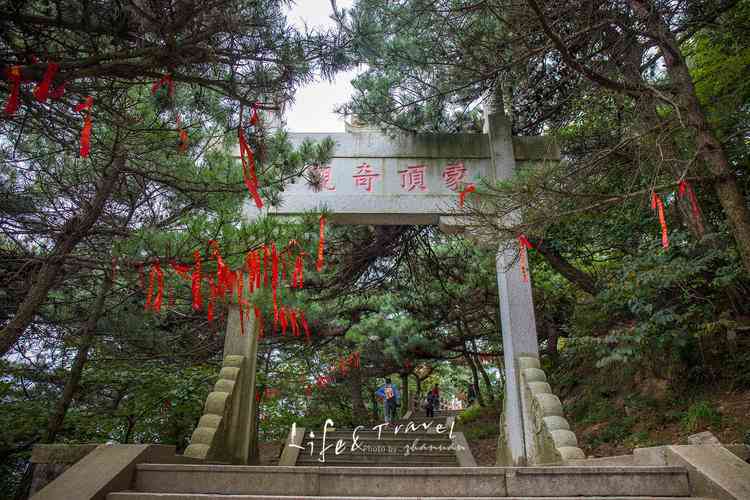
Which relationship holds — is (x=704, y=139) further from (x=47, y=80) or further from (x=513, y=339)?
(x=47, y=80)

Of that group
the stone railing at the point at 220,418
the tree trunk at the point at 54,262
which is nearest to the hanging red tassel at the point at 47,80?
the tree trunk at the point at 54,262

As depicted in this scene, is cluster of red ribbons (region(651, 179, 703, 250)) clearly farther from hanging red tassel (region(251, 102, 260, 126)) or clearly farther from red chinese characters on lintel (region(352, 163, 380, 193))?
red chinese characters on lintel (region(352, 163, 380, 193))

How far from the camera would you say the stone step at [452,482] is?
320 centimetres

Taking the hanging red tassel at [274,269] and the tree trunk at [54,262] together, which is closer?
the tree trunk at [54,262]

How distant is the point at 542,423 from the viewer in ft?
17.1

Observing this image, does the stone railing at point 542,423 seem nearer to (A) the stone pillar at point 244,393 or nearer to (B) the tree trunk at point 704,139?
(B) the tree trunk at point 704,139

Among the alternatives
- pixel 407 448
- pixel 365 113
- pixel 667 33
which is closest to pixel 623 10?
pixel 667 33

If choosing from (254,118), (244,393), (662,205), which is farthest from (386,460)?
(254,118)

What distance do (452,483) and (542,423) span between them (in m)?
2.34

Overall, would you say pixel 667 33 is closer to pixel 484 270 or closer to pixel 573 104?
pixel 573 104

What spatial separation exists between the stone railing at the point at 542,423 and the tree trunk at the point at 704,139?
2226 millimetres

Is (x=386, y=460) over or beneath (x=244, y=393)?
beneath

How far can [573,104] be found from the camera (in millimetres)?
5977

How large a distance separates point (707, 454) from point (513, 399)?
2.69 meters
